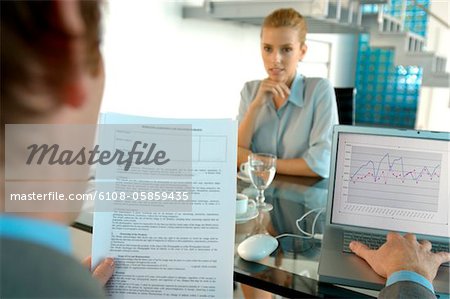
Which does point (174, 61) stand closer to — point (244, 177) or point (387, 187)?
point (244, 177)

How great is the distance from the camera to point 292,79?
175cm

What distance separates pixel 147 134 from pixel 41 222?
0.37 meters

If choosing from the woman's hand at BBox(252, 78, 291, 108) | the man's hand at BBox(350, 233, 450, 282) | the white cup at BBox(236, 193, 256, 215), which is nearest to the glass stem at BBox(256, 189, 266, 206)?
the white cup at BBox(236, 193, 256, 215)

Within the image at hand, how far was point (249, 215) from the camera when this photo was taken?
3.36ft

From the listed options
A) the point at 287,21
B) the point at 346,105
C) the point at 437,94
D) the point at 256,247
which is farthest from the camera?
the point at 437,94

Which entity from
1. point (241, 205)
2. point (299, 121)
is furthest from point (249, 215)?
point (299, 121)

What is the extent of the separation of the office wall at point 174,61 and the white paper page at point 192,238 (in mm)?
1778

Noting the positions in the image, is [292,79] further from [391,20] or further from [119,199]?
[391,20]

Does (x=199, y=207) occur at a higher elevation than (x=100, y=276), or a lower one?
higher

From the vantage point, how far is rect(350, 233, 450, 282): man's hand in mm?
696

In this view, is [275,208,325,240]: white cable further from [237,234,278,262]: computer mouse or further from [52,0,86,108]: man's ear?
[52,0,86,108]: man's ear

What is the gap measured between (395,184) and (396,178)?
13mm

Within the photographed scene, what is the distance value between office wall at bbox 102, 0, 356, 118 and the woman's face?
1039 mm

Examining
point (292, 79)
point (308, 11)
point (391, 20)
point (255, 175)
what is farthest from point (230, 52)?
point (255, 175)
